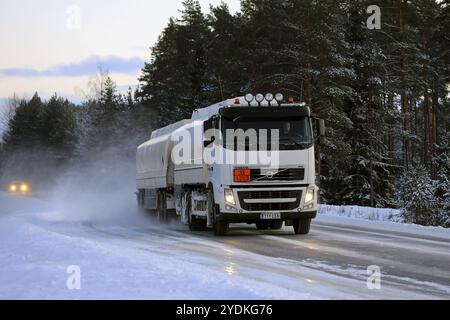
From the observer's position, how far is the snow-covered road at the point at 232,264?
8.02 metres

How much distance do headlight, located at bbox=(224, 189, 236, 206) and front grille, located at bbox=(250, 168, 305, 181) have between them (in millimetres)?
643

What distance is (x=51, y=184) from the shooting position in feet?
325

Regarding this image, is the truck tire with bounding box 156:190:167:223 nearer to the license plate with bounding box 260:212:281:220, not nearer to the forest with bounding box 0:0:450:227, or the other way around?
the forest with bounding box 0:0:450:227

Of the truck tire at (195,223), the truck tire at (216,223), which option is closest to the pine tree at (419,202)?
the truck tire at (195,223)

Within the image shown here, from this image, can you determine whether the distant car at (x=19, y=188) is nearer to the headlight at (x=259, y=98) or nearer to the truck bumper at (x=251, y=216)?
the truck bumper at (x=251, y=216)

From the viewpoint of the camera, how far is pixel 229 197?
655 inches

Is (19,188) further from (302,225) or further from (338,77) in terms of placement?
(302,225)

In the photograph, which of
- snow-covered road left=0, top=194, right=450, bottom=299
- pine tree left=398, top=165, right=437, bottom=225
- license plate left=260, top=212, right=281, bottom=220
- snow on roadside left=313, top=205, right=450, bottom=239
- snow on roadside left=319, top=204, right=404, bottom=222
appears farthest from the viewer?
snow on roadside left=319, top=204, right=404, bottom=222

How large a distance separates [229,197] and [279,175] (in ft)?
4.43

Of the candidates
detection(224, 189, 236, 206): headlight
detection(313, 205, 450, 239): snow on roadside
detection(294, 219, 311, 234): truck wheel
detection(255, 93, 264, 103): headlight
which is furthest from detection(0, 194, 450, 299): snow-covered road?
detection(255, 93, 264, 103): headlight

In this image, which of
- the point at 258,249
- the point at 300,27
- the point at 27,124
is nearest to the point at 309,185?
the point at 258,249

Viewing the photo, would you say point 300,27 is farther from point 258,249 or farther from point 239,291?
point 239,291

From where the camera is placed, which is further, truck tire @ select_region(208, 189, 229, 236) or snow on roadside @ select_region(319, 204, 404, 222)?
snow on roadside @ select_region(319, 204, 404, 222)

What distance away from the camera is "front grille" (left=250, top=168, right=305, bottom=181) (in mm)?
16562
